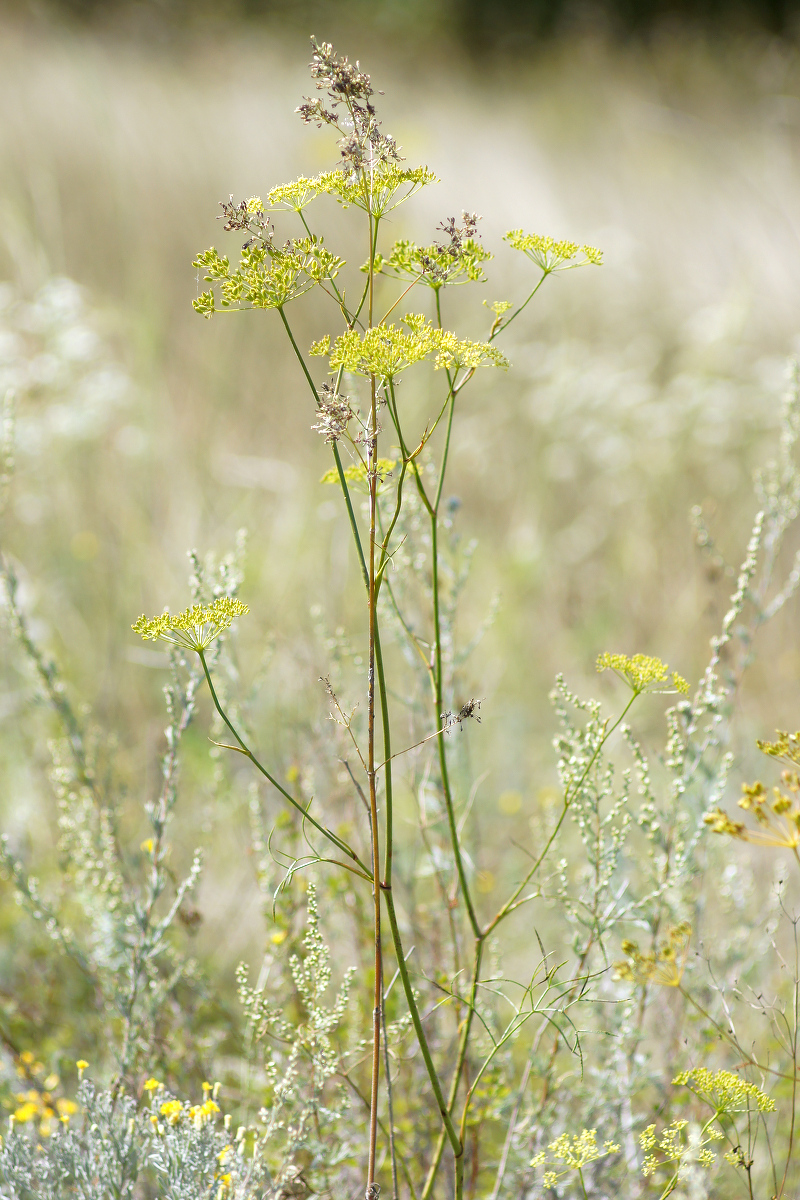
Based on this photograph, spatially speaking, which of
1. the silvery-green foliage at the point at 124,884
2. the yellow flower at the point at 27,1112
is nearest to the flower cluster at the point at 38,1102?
the yellow flower at the point at 27,1112

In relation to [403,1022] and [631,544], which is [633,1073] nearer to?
[403,1022]

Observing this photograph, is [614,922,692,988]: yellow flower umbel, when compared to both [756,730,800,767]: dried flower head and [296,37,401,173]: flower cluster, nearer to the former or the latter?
[756,730,800,767]: dried flower head

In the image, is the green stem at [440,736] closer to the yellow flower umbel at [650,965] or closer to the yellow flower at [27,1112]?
the yellow flower umbel at [650,965]

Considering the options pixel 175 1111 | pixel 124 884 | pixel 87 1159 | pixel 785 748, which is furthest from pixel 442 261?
pixel 124 884

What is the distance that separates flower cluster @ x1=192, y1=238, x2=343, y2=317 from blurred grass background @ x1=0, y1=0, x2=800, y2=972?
2.03 ft

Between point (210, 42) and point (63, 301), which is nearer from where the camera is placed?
point (63, 301)

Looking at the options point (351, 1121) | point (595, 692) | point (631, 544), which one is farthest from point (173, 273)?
point (351, 1121)

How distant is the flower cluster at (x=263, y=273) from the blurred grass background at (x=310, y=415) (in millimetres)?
618

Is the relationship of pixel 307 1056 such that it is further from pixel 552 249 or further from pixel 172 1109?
pixel 552 249

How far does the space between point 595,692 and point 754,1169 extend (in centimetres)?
167

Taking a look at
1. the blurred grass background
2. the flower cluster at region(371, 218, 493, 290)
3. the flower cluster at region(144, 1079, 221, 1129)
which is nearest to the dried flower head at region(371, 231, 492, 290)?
the flower cluster at region(371, 218, 493, 290)

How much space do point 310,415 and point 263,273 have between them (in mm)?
3467

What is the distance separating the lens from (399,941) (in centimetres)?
91

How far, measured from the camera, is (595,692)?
315 centimetres
